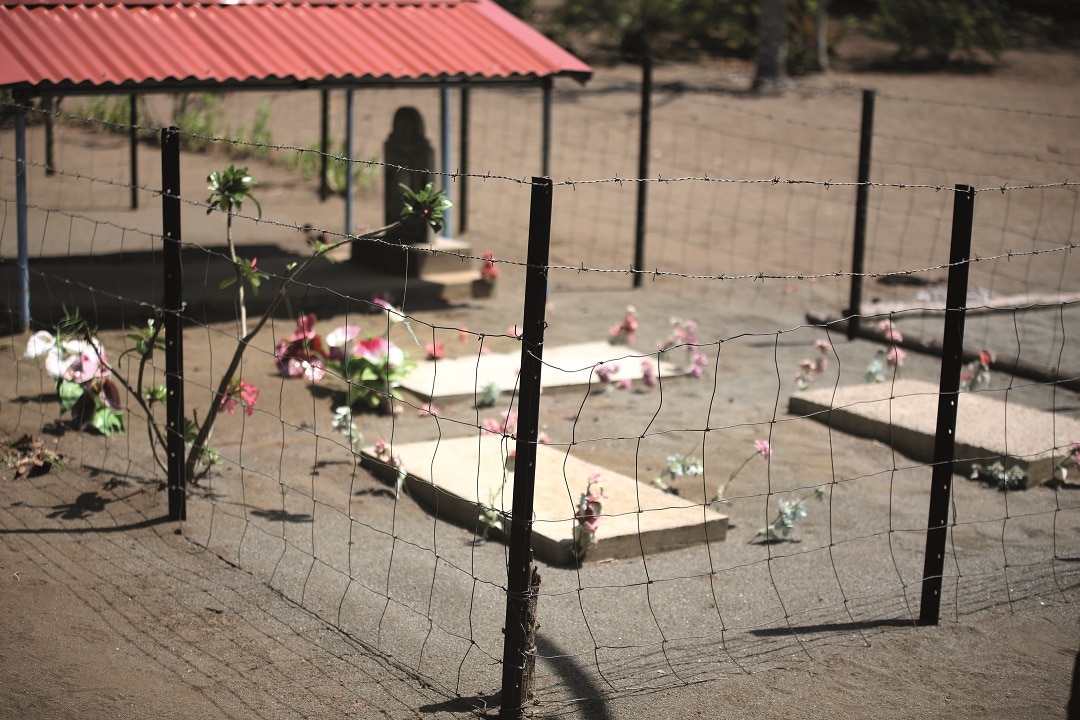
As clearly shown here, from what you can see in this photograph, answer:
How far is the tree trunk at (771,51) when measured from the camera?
1956 cm

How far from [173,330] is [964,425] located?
13.5 ft

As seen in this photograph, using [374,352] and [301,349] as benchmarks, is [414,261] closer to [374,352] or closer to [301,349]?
[374,352]

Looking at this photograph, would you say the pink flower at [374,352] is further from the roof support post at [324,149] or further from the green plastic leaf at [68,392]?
the roof support post at [324,149]

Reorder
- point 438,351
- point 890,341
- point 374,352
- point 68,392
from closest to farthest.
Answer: point 68,392 → point 374,352 → point 438,351 → point 890,341

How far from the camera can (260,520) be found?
551cm

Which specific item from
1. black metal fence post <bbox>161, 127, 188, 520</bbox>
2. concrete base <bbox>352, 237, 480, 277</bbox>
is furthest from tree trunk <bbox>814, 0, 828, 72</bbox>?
black metal fence post <bbox>161, 127, 188, 520</bbox>

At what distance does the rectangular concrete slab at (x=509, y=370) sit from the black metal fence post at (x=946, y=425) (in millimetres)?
2718

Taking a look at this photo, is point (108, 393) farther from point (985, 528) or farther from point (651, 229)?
point (651, 229)

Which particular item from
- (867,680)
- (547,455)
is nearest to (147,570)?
(547,455)

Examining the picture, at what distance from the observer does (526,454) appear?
3.81 metres

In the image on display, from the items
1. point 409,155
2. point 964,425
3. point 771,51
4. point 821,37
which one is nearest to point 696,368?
point 964,425

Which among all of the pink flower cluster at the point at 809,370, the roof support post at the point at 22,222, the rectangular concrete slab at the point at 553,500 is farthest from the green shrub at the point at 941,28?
the rectangular concrete slab at the point at 553,500

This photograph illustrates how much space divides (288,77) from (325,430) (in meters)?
3.31

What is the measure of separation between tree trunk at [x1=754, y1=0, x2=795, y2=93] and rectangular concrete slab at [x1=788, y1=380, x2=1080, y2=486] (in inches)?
504
